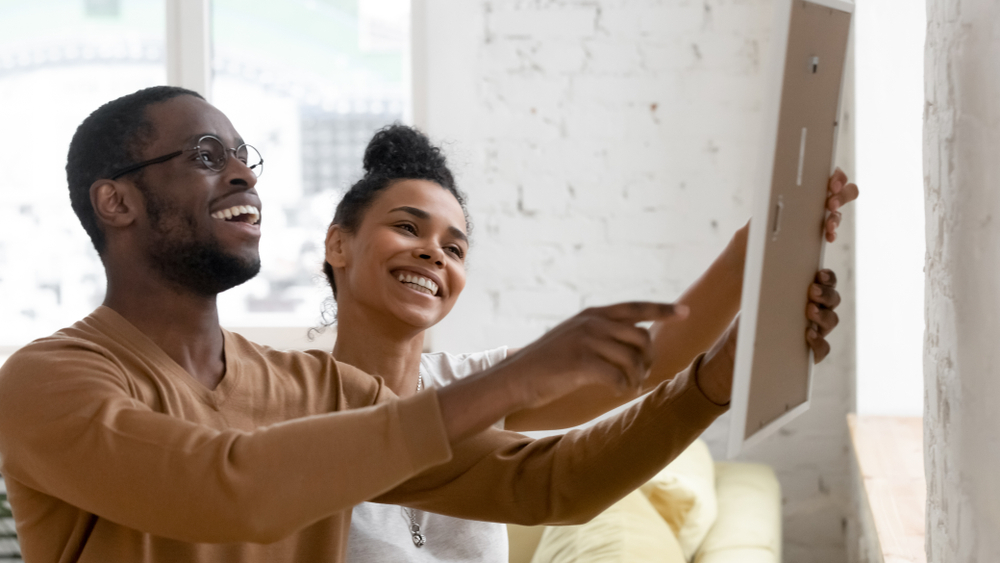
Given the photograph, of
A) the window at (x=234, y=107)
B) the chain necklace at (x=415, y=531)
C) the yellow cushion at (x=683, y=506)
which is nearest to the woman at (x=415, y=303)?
the chain necklace at (x=415, y=531)

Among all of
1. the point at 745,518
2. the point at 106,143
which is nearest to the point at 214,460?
the point at 106,143

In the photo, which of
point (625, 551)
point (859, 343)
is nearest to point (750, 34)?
point (859, 343)

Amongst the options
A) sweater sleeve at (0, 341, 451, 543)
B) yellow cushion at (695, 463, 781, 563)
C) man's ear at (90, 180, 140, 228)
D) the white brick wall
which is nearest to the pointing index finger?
sweater sleeve at (0, 341, 451, 543)

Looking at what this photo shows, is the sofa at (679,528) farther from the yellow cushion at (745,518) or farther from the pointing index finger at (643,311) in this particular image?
the pointing index finger at (643,311)

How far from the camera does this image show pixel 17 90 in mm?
2842

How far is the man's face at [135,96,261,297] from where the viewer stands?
3.47ft

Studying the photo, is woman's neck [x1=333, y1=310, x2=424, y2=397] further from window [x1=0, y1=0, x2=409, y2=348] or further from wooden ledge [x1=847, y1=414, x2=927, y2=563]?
window [x1=0, y1=0, x2=409, y2=348]

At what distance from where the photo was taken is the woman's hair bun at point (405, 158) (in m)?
1.57

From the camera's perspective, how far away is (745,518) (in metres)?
2.11

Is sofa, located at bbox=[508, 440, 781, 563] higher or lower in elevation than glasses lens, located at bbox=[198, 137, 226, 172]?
lower

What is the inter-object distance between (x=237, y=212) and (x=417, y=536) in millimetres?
538

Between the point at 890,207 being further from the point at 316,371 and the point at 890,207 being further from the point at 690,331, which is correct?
the point at 316,371

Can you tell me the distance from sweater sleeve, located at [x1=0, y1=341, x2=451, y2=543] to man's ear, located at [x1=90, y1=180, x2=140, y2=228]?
279 millimetres

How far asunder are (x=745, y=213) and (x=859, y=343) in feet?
1.79
